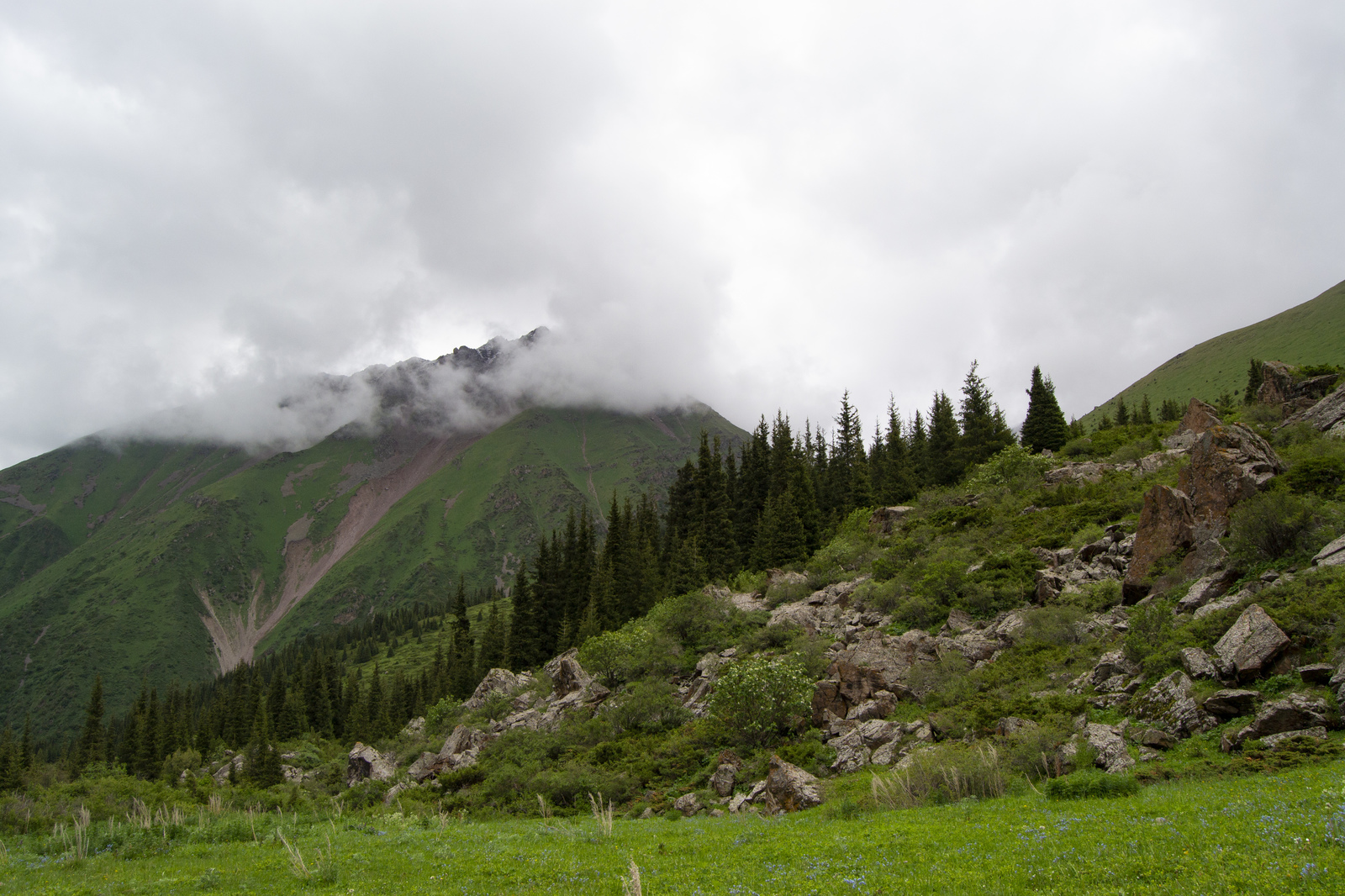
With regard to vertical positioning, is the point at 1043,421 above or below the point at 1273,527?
above

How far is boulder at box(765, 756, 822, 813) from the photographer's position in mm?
24781

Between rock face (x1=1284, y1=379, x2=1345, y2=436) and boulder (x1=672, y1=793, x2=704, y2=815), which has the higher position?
rock face (x1=1284, y1=379, x2=1345, y2=436)

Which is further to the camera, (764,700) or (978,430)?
(978,430)

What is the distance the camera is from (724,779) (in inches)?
1238

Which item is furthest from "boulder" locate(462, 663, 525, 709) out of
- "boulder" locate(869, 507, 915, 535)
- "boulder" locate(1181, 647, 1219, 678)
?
"boulder" locate(1181, 647, 1219, 678)

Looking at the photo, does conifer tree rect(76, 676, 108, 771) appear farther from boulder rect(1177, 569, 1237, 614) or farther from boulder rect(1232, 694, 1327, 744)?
boulder rect(1232, 694, 1327, 744)

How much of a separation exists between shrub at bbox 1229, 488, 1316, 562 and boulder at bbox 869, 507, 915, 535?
39.0 metres

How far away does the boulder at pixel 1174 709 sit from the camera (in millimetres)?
20438

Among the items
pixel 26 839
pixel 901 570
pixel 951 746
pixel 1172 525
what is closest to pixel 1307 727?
pixel 951 746

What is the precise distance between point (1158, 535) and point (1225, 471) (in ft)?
14.8

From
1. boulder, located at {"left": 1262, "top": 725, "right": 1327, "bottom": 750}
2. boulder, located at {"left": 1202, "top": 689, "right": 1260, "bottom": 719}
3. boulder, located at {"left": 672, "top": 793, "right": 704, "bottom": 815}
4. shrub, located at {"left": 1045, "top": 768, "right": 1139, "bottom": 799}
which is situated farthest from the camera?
boulder, located at {"left": 672, "top": 793, "right": 704, "bottom": 815}

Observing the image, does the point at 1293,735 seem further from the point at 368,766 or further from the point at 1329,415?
the point at 368,766

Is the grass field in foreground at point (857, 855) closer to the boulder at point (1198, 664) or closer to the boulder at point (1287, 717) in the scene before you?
the boulder at point (1287, 717)

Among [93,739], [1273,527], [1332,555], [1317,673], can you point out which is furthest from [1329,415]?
[93,739]
